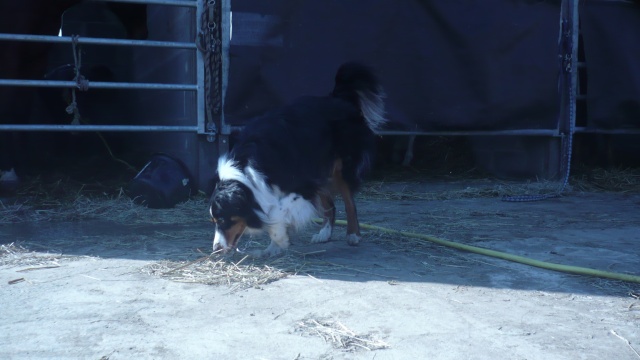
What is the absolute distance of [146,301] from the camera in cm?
326

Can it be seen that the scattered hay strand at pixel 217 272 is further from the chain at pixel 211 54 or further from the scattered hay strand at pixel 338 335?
the chain at pixel 211 54

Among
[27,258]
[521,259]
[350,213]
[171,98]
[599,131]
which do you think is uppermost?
[171,98]

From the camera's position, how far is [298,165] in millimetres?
4297

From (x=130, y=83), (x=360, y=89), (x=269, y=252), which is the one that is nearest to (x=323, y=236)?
(x=269, y=252)

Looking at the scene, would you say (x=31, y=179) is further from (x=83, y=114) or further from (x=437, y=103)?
(x=437, y=103)

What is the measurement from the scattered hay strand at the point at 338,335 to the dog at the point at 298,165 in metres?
1.18

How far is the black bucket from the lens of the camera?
6.02 m

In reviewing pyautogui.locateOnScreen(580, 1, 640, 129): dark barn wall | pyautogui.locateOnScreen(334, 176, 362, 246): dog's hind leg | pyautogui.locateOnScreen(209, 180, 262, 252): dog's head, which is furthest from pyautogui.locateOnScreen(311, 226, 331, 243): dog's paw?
pyautogui.locateOnScreen(580, 1, 640, 129): dark barn wall

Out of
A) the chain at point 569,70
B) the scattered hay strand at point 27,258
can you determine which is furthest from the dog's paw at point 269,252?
the chain at point 569,70

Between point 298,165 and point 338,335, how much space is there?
171cm

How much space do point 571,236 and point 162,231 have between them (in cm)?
308

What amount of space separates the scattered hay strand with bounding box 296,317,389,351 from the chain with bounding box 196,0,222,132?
378 centimetres

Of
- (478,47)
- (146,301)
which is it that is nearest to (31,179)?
(146,301)

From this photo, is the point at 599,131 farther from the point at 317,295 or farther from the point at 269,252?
the point at 317,295
